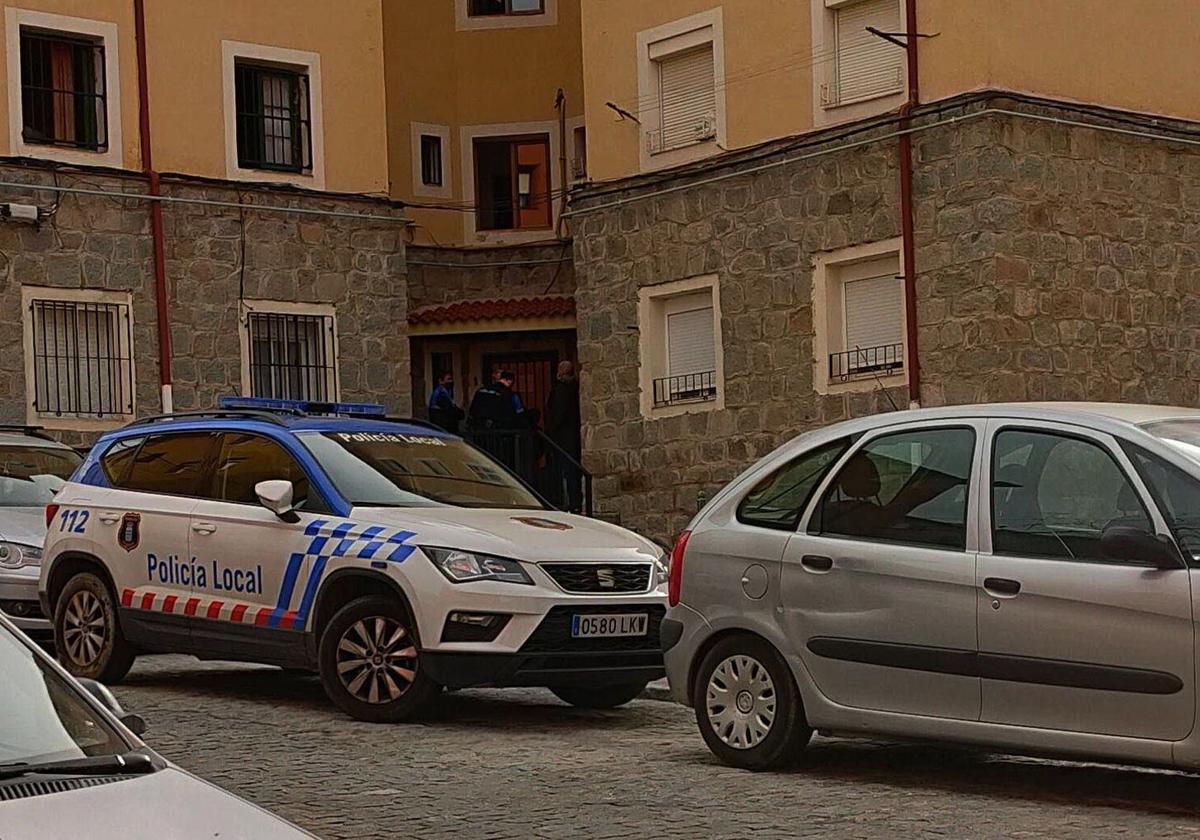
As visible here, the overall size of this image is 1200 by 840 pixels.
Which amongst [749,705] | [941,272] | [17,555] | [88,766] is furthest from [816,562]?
[941,272]

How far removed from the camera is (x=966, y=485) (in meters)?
9.00

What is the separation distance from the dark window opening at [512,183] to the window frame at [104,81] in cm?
818

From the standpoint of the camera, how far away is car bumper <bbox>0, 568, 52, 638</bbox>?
49.5 feet

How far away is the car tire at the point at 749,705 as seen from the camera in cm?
955

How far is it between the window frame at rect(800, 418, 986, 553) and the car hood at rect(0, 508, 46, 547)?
7398 mm

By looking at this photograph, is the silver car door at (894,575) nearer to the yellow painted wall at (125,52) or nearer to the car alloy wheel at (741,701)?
the car alloy wheel at (741,701)

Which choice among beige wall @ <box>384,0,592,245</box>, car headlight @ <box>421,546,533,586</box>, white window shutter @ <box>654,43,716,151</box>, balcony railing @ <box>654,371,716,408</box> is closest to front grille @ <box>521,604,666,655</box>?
car headlight @ <box>421,546,533,586</box>

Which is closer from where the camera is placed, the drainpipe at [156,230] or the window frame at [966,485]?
the window frame at [966,485]

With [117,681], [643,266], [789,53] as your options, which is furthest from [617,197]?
[117,681]

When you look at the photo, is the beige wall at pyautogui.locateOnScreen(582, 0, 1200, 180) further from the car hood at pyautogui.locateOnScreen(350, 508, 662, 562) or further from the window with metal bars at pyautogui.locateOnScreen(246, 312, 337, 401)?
the car hood at pyautogui.locateOnScreen(350, 508, 662, 562)

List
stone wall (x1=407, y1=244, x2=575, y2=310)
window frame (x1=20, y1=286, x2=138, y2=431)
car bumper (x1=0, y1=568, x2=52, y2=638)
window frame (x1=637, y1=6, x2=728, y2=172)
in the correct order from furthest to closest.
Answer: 1. stone wall (x1=407, y1=244, x2=575, y2=310)
2. window frame (x1=637, y1=6, x2=728, y2=172)
3. window frame (x1=20, y1=286, x2=138, y2=431)
4. car bumper (x1=0, y1=568, x2=52, y2=638)

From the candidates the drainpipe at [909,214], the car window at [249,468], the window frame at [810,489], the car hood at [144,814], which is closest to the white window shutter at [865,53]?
→ the drainpipe at [909,214]

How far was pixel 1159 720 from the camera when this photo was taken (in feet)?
26.7

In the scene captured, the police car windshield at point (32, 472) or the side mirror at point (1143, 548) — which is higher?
the police car windshield at point (32, 472)
